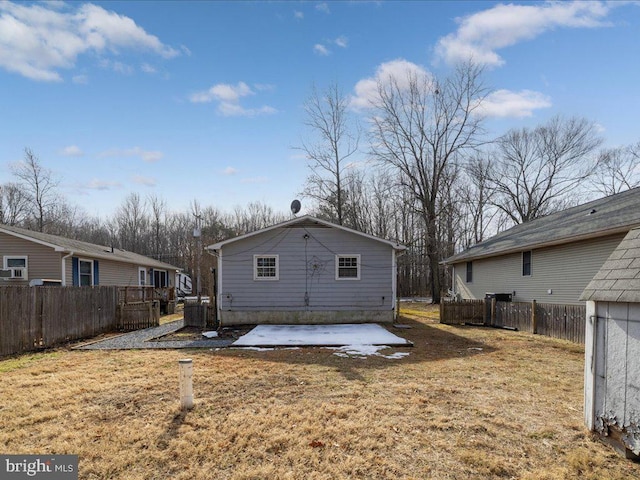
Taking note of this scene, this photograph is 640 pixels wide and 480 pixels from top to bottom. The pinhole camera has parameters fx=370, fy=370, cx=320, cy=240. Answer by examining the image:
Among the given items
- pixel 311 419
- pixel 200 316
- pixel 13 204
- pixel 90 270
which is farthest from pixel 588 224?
pixel 13 204

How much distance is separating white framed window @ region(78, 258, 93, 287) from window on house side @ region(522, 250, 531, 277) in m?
18.3

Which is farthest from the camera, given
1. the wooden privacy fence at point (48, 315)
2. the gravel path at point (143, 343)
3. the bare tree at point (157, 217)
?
the bare tree at point (157, 217)

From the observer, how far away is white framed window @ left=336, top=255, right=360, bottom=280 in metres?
13.6

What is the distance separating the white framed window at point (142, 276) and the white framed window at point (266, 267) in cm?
1180

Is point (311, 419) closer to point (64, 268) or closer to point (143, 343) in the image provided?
point (143, 343)

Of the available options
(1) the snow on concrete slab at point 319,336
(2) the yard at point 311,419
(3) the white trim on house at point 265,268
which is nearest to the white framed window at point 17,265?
(2) the yard at point 311,419

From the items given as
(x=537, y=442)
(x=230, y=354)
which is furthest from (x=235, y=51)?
(x=537, y=442)

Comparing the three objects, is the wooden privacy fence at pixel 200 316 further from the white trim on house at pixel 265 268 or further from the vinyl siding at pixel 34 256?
the vinyl siding at pixel 34 256

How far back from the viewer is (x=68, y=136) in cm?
1477

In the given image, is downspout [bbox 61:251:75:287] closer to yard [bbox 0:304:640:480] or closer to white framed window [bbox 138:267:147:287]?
white framed window [bbox 138:267:147:287]

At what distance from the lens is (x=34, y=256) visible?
14.2 metres

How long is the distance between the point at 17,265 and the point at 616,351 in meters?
18.0

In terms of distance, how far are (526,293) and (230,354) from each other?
40.0ft

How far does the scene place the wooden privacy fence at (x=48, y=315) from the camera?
847cm
